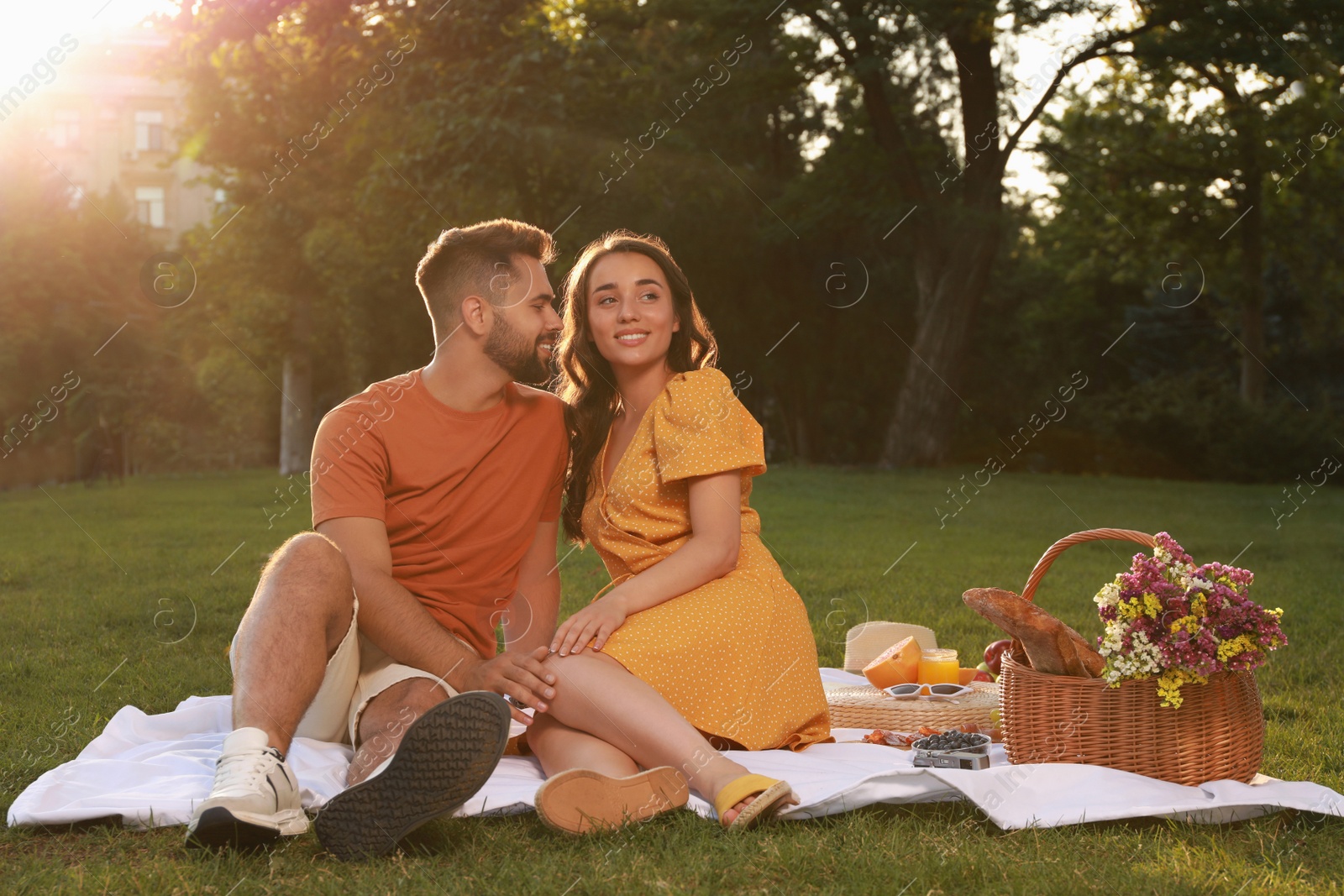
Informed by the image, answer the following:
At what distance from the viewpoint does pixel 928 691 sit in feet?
14.6

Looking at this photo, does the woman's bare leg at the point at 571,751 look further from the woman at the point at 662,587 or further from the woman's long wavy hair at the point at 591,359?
the woman's long wavy hair at the point at 591,359

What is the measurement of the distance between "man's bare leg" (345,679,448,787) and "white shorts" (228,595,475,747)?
0.02 metres

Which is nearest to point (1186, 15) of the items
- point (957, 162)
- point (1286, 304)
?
point (957, 162)

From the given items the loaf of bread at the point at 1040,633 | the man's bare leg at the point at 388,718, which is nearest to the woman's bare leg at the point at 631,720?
the man's bare leg at the point at 388,718

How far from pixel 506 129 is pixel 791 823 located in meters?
14.9

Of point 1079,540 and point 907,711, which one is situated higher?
point 1079,540

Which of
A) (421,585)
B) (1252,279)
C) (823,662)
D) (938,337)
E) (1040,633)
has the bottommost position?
(823,662)

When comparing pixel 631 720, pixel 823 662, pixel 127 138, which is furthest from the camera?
pixel 127 138

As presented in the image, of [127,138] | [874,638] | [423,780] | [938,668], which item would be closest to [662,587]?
[423,780]

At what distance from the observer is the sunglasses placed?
4.38m

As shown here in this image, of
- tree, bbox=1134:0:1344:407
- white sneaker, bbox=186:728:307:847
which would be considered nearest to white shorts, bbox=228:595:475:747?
white sneaker, bbox=186:728:307:847

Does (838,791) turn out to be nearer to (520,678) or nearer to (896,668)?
(520,678)

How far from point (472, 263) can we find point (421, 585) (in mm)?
1135

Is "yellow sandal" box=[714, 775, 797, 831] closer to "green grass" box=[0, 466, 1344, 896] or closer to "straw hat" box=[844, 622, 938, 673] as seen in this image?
"green grass" box=[0, 466, 1344, 896]
